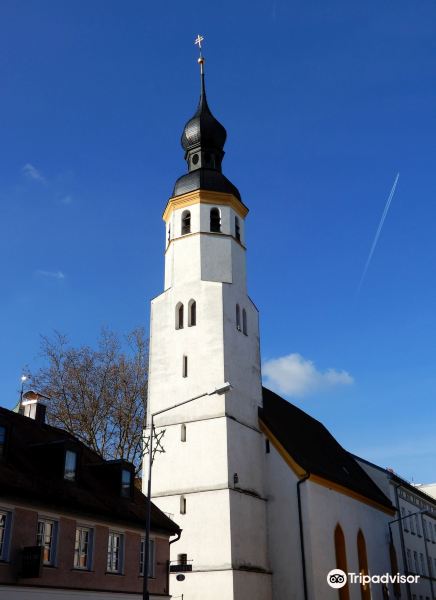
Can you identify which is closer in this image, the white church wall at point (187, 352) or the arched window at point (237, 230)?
the white church wall at point (187, 352)

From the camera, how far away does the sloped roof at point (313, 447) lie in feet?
99.7

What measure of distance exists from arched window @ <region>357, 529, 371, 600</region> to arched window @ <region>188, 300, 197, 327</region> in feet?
44.8

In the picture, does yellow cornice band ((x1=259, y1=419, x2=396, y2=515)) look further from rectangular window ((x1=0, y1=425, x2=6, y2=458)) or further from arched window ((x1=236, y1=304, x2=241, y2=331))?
Result: rectangular window ((x1=0, y1=425, x2=6, y2=458))

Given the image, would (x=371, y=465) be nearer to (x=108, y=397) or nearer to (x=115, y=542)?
(x=108, y=397)

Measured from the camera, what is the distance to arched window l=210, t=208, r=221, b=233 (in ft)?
108

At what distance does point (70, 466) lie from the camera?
19.2 meters

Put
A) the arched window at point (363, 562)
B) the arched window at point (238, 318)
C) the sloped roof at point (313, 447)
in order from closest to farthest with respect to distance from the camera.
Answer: the sloped roof at point (313, 447)
the arched window at point (238, 318)
the arched window at point (363, 562)

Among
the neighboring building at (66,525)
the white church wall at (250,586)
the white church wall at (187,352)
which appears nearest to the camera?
the neighboring building at (66,525)

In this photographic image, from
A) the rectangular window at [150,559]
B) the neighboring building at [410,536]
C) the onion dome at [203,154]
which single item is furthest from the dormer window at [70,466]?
the neighboring building at [410,536]

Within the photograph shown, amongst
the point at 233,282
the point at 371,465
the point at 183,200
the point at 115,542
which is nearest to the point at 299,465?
the point at 233,282

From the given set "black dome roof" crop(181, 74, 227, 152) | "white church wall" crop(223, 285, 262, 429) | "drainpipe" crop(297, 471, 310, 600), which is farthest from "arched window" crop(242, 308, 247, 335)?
"black dome roof" crop(181, 74, 227, 152)

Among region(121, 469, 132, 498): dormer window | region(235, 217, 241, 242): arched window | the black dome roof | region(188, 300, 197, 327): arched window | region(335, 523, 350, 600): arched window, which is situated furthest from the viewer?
the black dome roof

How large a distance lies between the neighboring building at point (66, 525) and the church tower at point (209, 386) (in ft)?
10.5

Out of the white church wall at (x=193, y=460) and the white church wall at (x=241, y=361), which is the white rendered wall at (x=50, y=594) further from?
the white church wall at (x=241, y=361)
